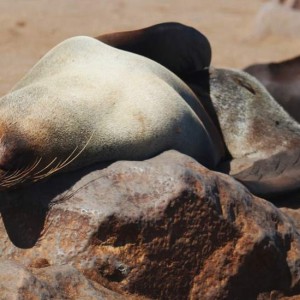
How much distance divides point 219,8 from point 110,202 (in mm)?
8663

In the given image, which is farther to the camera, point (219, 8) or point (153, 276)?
point (219, 8)

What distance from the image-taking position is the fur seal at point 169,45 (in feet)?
20.2

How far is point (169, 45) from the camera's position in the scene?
6324mm

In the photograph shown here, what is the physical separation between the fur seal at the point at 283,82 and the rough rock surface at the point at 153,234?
248 cm

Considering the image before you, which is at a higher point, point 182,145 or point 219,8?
point 182,145

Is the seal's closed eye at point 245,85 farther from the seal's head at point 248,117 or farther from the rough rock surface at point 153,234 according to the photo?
the rough rock surface at point 153,234

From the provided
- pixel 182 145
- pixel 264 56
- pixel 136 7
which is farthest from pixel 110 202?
pixel 136 7

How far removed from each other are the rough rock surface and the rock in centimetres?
16

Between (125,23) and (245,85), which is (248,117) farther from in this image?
(125,23)

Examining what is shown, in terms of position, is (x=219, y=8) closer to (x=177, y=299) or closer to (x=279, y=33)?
(x=279, y=33)

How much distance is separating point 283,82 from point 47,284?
3.65 m

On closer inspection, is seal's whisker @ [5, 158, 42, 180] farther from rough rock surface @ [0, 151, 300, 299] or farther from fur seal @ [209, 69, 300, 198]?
fur seal @ [209, 69, 300, 198]

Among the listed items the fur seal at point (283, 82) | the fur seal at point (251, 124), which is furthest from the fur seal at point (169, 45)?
the fur seal at point (283, 82)

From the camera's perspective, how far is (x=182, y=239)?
436cm
